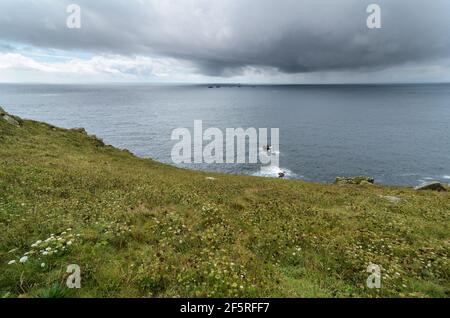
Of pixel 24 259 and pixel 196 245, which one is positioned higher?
pixel 24 259

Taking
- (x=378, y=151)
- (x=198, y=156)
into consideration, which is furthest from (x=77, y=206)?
(x=378, y=151)

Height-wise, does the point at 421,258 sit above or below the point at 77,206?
below

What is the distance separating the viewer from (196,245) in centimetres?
1130

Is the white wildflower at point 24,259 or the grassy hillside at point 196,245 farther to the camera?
the white wildflower at point 24,259

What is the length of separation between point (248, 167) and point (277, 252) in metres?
68.5

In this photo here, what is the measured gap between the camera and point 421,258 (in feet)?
37.9

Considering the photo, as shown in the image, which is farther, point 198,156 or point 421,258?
point 198,156

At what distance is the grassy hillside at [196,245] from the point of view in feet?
28.0

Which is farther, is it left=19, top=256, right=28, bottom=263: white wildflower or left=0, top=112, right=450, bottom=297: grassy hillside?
left=19, top=256, right=28, bottom=263: white wildflower

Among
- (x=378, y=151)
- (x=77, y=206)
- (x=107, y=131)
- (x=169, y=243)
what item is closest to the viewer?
(x=169, y=243)

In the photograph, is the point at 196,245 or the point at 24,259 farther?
the point at 196,245

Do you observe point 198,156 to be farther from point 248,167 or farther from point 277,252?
point 277,252

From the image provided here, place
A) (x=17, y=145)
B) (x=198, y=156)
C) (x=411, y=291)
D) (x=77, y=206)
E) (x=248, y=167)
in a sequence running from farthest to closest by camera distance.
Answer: (x=198, y=156) → (x=248, y=167) → (x=17, y=145) → (x=77, y=206) → (x=411, y=291)

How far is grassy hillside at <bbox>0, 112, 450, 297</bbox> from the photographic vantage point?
854 centimetres
